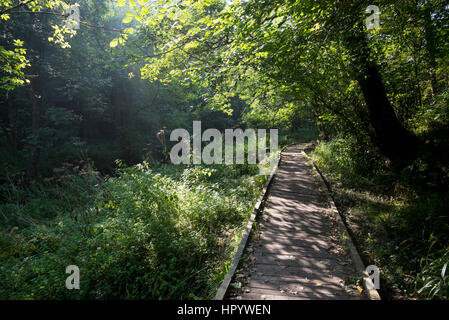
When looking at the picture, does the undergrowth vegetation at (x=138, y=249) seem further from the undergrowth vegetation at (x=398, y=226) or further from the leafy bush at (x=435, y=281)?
the leafy bush at (x=435, y=281)

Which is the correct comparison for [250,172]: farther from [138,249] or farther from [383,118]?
[138,249]

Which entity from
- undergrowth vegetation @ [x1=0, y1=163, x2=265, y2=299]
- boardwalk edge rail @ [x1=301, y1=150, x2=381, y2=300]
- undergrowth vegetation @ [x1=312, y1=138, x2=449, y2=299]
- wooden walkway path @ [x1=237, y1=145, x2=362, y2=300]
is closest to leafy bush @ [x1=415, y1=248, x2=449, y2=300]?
undergrowth vegetation @ [x1=312, y1=138, x2=449, y2=299]

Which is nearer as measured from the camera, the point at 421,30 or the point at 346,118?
the point at 421,30

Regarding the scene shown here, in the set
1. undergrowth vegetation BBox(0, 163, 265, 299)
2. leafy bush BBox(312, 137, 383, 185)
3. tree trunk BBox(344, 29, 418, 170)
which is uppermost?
tree trunk BBox(344, 29, 418, 170)

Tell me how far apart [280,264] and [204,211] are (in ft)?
8.13

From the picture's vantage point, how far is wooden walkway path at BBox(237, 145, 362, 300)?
325 cm

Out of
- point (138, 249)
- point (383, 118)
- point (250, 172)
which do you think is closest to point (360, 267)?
point (138, 249)

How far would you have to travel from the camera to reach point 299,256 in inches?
162

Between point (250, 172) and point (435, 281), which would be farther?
point (250, 172)

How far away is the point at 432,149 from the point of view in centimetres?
595

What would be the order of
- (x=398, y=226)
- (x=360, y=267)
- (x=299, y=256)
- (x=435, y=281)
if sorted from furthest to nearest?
(x=398, y=226), (x=299, y=256), (x=360, y=267), (x=435, y=281)

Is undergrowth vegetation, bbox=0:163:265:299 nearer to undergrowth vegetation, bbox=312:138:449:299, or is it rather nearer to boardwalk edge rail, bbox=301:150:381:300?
boardwalk edge rail, bbox=301:150:381:300
